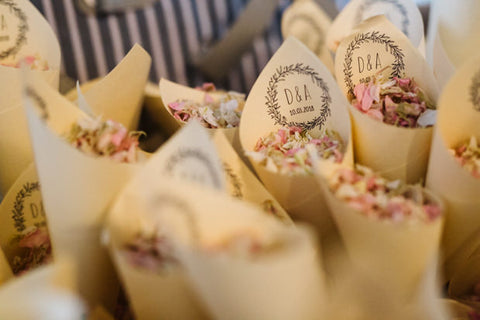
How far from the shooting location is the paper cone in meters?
0.97

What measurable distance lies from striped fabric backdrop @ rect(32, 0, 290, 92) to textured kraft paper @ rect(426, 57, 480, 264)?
1.12m

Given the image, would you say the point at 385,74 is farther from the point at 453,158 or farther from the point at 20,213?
the point at 20,213

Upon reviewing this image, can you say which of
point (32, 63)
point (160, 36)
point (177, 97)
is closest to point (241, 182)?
point (177, 97)

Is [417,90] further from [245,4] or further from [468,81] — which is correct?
[245,4]

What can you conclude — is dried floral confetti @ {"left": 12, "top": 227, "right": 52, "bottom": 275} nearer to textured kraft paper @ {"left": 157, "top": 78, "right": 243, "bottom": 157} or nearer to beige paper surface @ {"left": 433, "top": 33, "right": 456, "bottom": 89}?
textured kraft paper @ {"left": 157, "top": 78, "right": 243, "bottom": 157}

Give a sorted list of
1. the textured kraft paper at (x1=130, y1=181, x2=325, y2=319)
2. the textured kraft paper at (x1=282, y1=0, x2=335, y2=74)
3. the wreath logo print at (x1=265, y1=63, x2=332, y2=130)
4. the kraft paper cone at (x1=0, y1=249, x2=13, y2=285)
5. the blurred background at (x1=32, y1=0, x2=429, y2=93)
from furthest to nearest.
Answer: the blurred background at (x1=32, y1=0, x2=429, y2=93) < the textured kraft paper at (x1=282, y1=0, x2=335, y2=74) < the wreath logo print at (x1=265, y1=63, x2=332, y2=130) < the kraft paper cone at (x1=0, y1=249, x2=13, y2=285) < the textured kraft paper at (x1=130, y1=181, x2=325, y2=319)

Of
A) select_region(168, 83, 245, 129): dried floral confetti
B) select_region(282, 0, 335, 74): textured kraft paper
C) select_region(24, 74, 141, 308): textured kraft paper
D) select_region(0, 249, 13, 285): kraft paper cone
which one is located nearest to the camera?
select_region(24, 74, 141, 308): textured kraft paper

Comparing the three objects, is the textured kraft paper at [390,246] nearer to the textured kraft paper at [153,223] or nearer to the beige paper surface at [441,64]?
the textured kraft paper at [153,223]

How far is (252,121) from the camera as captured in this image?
916 mm

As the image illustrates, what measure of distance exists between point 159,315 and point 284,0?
1449 mm

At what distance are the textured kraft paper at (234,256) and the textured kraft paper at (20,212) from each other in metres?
0.42

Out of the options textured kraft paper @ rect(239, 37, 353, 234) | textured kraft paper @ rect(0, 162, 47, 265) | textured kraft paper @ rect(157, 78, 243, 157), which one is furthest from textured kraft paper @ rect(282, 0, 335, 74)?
textured kraft paper @ rect(0, 162, 47, 265)

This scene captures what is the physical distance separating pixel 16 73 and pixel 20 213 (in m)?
0.29

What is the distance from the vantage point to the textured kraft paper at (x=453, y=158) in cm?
74
